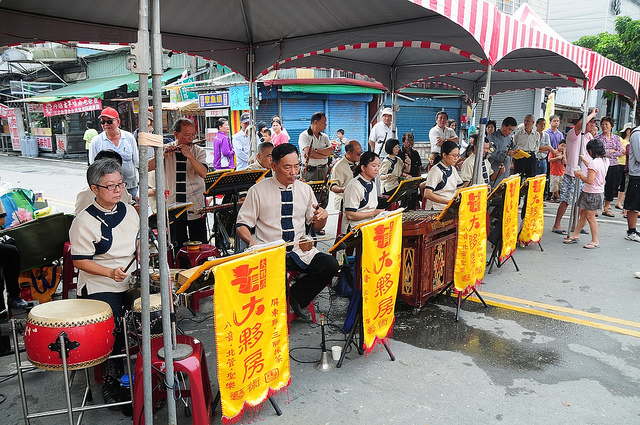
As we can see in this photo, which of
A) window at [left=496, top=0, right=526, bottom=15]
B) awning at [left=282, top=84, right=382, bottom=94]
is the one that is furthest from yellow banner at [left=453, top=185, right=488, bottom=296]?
window at [left=496, top=0, right=526, bottom=15]

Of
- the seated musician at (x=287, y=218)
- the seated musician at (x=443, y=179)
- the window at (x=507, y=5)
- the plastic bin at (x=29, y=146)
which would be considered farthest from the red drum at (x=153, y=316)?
the window at (x=507, y=5)

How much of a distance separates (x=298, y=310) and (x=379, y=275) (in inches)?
44.5

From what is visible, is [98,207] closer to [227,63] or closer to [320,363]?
[320,363]

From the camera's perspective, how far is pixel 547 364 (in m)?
3.55

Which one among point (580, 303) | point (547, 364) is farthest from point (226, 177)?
point (580, 303)

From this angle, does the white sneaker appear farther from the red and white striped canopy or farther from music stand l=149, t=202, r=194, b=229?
music stand l=149, t=202, r=194, b=229

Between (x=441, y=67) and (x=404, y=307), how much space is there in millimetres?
6396

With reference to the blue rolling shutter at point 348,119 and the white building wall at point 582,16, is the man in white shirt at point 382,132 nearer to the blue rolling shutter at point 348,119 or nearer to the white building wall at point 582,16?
the blue rolling shutter at point 348,119

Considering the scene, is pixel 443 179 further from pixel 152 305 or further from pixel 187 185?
pixel 152 305

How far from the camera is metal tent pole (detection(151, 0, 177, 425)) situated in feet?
7.47

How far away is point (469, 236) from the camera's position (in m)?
4.43

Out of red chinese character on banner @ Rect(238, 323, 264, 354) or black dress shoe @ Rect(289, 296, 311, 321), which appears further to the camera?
black dress shoe @ Rect(289, 296, 311, 321)

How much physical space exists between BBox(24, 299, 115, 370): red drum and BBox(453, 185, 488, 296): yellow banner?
124 inches

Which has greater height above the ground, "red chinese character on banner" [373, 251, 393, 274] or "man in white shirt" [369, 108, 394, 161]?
"man in white shirt" [369, 108, 394, 161]
